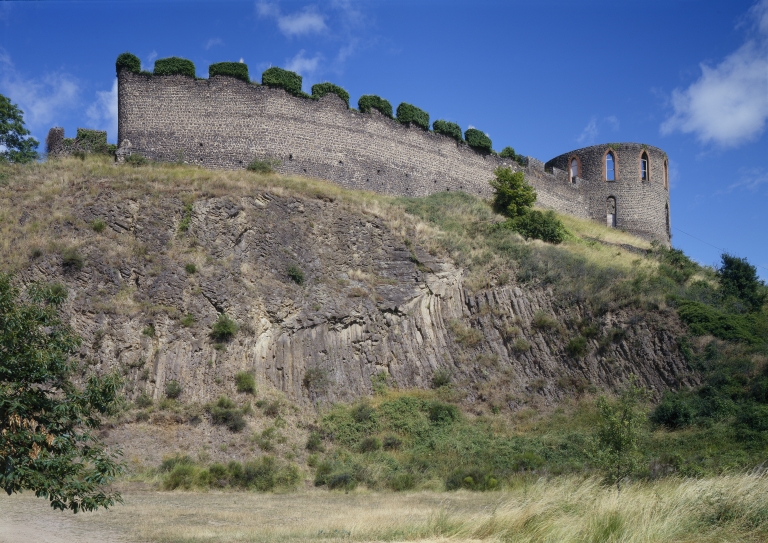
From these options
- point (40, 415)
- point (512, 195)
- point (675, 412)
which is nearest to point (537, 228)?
point (512, 195)

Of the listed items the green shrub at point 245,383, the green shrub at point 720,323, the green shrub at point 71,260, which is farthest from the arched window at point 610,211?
the green shrub at point 71,260

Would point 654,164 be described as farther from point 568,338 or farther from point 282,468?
point 282,468

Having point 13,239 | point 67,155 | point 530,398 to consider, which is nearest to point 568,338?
point 530,398

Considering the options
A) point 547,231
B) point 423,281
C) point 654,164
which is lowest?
point 423,281

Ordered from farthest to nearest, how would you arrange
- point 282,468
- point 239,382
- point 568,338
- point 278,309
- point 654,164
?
point 654,164 < point 568,338 < point 278,309 < point 239,382 < point 282,468

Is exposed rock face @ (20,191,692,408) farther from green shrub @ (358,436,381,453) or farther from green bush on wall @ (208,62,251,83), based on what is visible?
green bush on wall @ (208,62,251,83)

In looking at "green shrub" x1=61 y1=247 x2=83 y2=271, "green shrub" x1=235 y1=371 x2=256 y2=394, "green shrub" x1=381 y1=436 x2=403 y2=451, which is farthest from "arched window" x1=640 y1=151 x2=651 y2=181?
"green shrub" x1=61 y1=247 x2=83 y2=271

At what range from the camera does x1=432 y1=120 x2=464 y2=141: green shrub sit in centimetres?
4047

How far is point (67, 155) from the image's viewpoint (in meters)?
32.6

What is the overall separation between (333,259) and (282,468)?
1016 centimetres

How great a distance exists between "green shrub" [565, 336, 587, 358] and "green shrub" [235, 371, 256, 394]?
12863 millimetres

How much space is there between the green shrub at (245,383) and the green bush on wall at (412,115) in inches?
757

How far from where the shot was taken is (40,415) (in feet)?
33.7

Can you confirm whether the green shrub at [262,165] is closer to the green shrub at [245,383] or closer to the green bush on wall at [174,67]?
the green bush on wall at [174,67]
